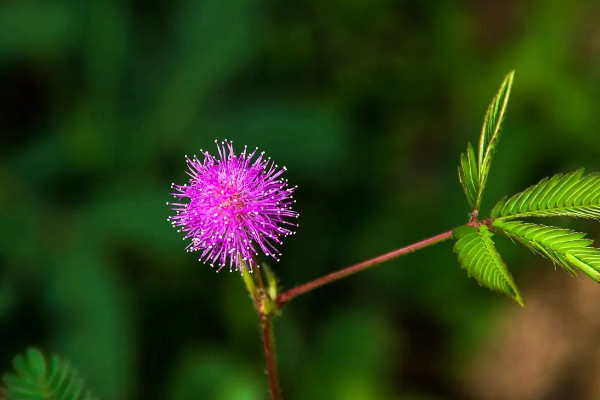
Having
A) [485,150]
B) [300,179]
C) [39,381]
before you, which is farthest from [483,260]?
[300,179]

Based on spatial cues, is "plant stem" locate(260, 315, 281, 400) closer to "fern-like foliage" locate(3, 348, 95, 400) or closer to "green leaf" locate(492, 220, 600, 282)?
"fern-like foliage" locate(3, 348, 95, 400)

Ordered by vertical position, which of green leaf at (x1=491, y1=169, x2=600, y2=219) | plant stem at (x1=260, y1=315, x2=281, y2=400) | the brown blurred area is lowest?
plant stem at (x1=260, y1=315, x2=281, y2=400)

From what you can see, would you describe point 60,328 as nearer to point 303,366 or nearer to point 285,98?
point 303,366

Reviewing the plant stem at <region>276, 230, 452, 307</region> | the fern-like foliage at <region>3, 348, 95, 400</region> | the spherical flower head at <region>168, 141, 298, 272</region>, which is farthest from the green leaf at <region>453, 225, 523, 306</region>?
the fern-like foliage at <region>3, 348, 95, 400</region>

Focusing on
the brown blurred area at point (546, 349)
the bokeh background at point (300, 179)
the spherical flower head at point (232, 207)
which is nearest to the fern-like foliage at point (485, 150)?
the spherical flower head at point (232, 207)

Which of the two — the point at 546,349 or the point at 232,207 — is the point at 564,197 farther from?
the point at 546,349
